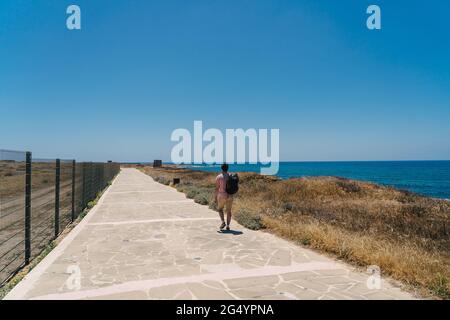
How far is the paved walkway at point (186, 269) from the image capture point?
4445 millimetres

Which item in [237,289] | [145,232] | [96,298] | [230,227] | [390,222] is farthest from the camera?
[390,222]

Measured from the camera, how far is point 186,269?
5477 millimetres

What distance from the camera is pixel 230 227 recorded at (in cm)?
924

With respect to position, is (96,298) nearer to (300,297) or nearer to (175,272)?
(175,272)

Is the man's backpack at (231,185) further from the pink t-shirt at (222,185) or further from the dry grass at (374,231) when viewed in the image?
the dry grass at (374,231)

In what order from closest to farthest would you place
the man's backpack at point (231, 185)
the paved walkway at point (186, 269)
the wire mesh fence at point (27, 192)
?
the paved walkway at point (186, 269) < the wire mesh fence at point (27, 192) < the man's backpack at point (231, 185)

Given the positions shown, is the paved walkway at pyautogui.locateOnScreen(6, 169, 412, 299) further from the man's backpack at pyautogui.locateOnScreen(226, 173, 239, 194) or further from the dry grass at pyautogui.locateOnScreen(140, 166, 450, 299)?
the man's backpack at pyautogui.locateOnScreen(226, 173, 239, 194)

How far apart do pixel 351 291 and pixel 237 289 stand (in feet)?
5.41

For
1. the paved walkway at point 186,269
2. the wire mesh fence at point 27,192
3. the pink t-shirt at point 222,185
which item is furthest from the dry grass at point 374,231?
the wire mesh fence at point 27,192

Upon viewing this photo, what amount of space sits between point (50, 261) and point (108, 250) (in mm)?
1112

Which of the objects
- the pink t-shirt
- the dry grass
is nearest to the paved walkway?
the dry grass
